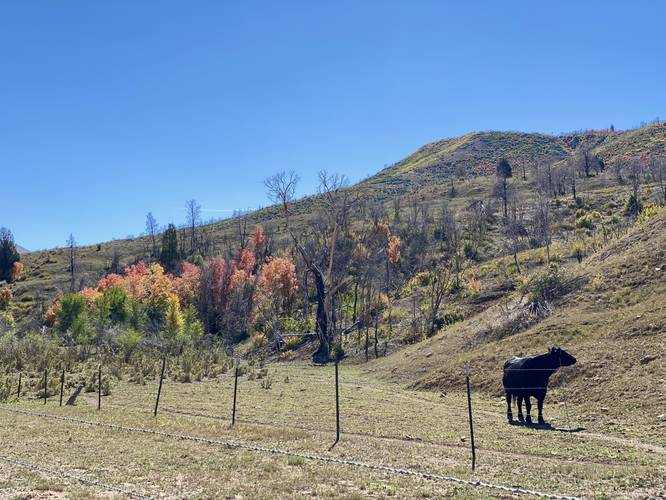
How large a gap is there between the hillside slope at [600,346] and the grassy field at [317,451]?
130 cm

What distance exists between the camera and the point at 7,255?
419ft

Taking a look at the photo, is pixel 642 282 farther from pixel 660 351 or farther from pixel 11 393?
pixel 11 393

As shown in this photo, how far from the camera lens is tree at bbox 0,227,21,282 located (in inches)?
4941

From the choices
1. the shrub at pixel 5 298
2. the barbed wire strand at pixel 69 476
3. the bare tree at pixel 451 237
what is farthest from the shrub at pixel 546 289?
the shrub at pixel 5 298

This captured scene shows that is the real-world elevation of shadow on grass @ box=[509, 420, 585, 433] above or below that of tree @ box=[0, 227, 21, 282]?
below

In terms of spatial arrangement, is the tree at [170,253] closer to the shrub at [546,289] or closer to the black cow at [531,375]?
the shrub at [546,289]

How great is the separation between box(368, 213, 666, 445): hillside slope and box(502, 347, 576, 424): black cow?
1.71 m

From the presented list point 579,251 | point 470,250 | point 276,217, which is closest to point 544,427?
point 579,251

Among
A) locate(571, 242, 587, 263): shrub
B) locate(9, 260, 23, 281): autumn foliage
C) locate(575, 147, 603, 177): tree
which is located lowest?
locate(571, 242, 587, 263): shrub

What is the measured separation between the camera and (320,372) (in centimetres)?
4456

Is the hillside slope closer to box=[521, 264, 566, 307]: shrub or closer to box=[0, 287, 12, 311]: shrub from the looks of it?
box=[521, 264, 566, 307]: shrub

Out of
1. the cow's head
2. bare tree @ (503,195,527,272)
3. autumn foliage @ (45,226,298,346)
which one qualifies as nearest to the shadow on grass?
the cow's head

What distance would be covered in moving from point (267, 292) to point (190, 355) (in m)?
31.5

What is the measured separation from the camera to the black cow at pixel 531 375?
807 inches
